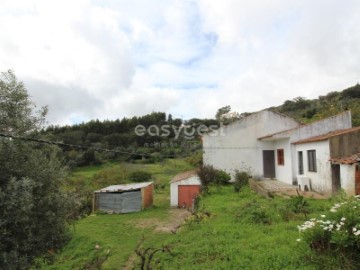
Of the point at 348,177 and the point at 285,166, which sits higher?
the point at 285,166

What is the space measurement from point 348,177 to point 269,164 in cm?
1163

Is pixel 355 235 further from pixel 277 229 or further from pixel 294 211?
pixel 294 211

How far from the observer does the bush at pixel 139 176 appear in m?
43.1

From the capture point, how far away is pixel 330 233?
8.00m

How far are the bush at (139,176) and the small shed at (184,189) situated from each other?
53.4ft

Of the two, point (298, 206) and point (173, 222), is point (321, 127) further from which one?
point (173, 222)

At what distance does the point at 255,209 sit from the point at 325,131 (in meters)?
11.7

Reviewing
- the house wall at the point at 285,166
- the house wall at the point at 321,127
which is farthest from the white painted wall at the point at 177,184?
the house wall at the point at 321,127

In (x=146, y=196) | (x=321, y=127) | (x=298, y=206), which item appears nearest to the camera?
(x=298, y=206)

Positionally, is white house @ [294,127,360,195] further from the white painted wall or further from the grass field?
the white painted wall

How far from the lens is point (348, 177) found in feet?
48.9

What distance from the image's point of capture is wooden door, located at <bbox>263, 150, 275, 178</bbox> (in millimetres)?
26484

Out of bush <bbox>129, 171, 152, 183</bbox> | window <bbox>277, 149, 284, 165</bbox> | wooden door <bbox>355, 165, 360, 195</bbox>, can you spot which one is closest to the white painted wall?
window <bbox>277, 149, 284, 165</bbox>

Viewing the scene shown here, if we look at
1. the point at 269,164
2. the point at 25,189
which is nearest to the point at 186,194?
the point at 269,164
